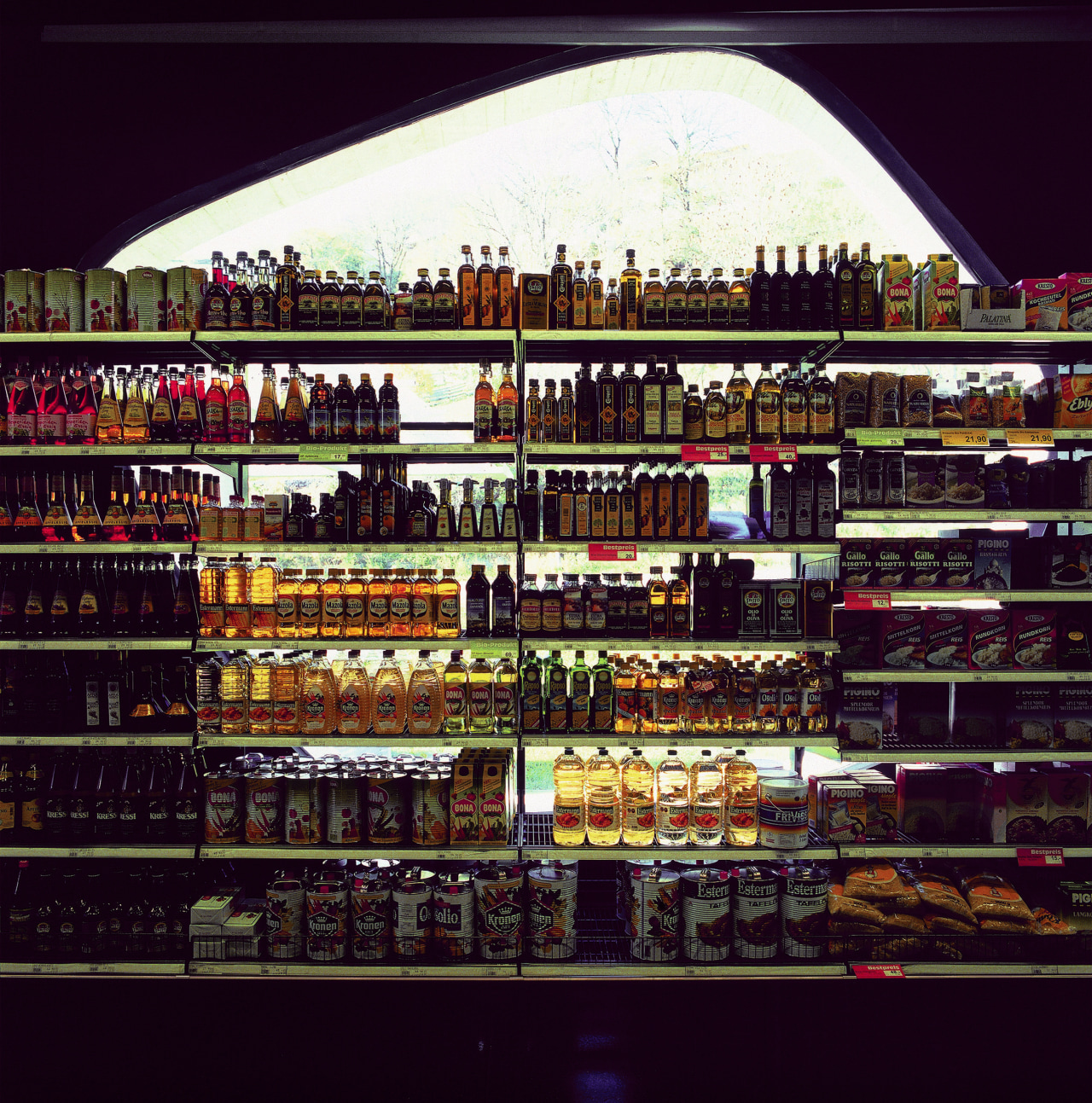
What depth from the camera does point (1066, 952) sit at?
9.34 feet

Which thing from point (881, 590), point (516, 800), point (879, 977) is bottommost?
point (879, 977)

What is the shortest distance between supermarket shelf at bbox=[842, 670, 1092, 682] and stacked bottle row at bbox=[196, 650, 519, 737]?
1429 millimetres

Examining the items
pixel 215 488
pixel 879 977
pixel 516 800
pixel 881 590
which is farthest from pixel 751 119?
pixel 879 977

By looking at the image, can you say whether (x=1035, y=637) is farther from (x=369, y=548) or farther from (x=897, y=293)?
(x=369, y=548)

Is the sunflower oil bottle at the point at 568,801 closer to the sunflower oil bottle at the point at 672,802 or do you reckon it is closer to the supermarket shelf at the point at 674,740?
the supermarket shelf at the point at 674,740

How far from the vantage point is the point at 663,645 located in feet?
9.38

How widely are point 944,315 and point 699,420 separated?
1074 mm

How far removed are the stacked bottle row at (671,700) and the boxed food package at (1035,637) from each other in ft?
2.67

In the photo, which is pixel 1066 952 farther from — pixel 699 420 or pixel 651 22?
pixel 651 22

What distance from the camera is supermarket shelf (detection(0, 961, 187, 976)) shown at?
2.82 meters

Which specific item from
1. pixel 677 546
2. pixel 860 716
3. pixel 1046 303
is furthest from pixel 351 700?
pixel 1046 303

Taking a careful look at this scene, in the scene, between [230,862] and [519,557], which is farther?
[230,862]

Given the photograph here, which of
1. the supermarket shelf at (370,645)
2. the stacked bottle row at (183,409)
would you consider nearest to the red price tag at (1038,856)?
the supermarket shelf at (370,645)

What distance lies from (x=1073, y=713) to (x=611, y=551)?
2.05 metres
